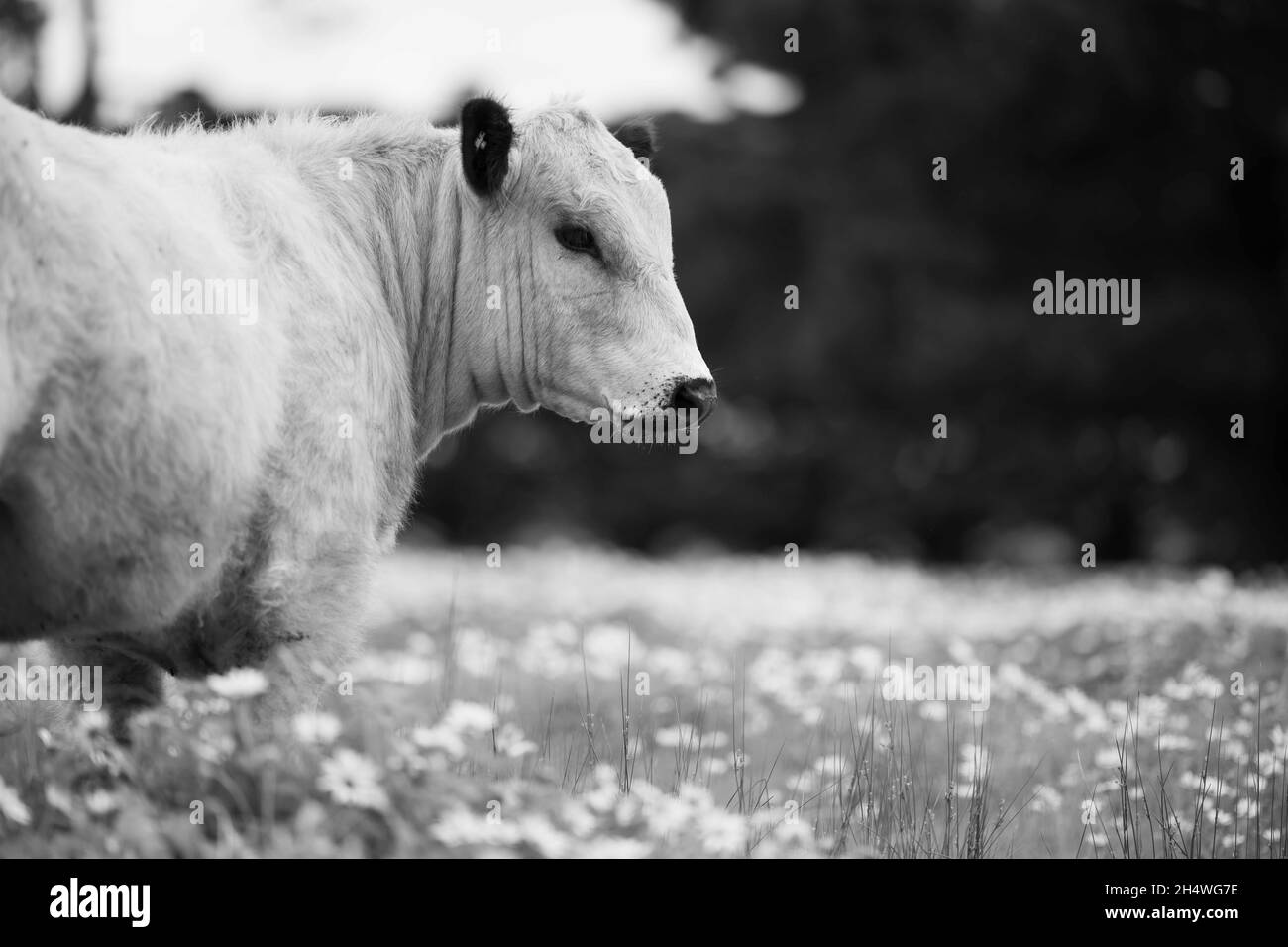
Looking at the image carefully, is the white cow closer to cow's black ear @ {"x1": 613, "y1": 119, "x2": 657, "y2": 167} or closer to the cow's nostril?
the cow's nostril

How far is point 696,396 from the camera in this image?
5137 mm

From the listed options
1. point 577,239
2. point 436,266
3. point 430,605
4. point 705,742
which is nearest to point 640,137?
point 577,239

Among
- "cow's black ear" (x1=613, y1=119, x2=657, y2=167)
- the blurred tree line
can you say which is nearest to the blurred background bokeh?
the blurred tree line

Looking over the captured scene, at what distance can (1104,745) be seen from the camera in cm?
680

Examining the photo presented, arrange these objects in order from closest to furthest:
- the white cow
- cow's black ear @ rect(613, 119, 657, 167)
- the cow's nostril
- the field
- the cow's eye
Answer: the field, the white cow, the cow's nostril, the cow's eye, cow's black ear @ rect(613, 119, 657, 167)

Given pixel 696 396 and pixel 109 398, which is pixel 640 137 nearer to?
pixel 696 396

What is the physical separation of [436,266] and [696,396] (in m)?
1.30

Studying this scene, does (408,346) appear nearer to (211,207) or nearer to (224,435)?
(211,207)

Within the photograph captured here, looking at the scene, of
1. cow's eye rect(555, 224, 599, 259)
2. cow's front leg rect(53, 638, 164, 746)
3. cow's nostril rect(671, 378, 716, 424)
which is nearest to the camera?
cow's front leg rect(53, 638, 164, 746)

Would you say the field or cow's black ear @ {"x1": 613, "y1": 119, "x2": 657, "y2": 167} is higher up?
cow's black ear @ {"x1": 613, "y1": 119, "x2": 657, "y2": 167}

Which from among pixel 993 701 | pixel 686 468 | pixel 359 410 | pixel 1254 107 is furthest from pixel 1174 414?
pixel 359 410

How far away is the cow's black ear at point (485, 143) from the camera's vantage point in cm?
528

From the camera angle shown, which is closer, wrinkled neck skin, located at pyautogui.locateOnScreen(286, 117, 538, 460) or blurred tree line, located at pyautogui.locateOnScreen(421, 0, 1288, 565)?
wrinkled neck skin, located at pyautogui.locateOnScreen(286, 117, 538, 460)

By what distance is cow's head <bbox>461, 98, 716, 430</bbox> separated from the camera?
527 centimetres
